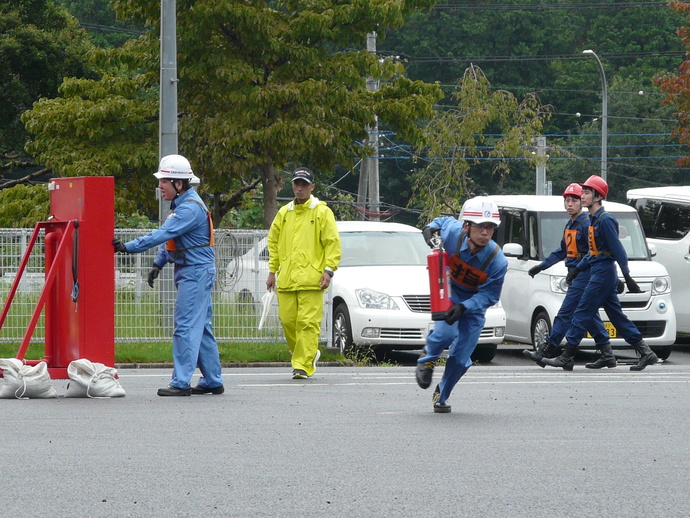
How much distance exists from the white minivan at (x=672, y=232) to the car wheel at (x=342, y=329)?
4.60 metres

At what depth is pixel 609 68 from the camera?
71.6m

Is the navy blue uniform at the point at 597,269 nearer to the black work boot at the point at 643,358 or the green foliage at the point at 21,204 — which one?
the black work boot at the point at 643,358

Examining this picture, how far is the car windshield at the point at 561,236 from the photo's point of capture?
1648cm

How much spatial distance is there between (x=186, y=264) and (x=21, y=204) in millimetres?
13774

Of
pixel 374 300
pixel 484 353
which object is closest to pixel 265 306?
pixel 374 300

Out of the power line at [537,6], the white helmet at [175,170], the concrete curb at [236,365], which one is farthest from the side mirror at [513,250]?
the power line at [537,6]

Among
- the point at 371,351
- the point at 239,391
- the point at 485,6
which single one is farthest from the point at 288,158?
the point at 485,6

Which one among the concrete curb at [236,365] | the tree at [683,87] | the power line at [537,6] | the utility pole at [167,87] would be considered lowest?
the concrete curb at [236,365]

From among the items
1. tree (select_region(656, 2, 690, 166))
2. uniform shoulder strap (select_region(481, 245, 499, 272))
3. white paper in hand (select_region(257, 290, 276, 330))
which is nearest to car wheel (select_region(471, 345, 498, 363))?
white paper in hand (select_region(257, 290, 276, 330))

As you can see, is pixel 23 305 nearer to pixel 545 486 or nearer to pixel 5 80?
pixel 545 486

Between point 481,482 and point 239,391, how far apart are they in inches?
182

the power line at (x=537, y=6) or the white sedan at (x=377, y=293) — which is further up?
the power line at (x=537, y=6)

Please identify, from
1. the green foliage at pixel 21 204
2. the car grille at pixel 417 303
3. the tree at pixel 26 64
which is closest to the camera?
the car grille at pixel 417 303

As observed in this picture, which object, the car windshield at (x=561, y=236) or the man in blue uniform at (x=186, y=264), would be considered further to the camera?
the car windshield at (x=561, y=236)
